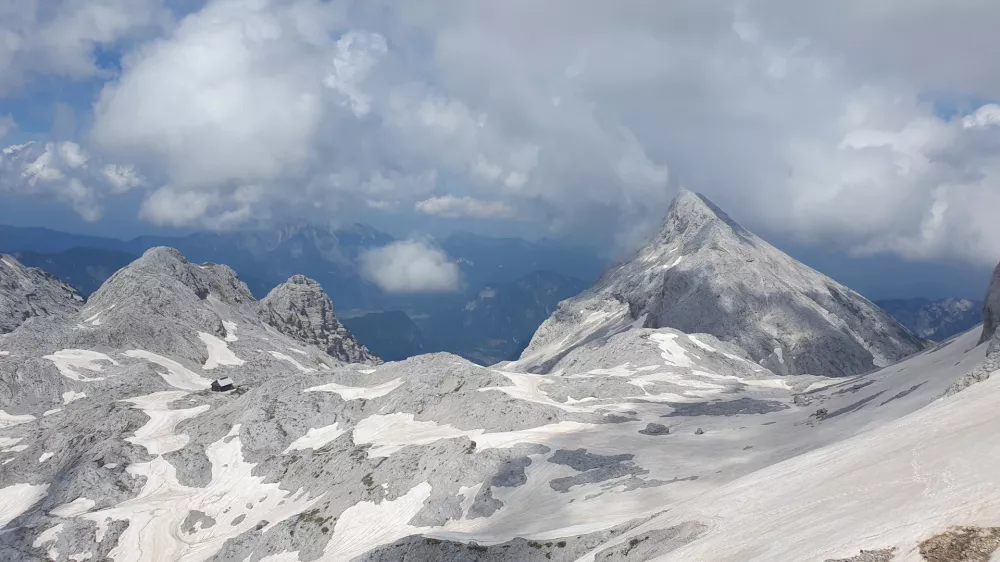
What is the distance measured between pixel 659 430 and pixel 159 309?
524 feet

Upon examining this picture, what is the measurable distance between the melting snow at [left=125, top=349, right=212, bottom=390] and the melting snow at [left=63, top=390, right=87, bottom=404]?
53.3 ft

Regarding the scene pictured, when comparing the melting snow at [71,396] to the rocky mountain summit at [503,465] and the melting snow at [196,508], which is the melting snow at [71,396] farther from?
the melting snow at [196,508]

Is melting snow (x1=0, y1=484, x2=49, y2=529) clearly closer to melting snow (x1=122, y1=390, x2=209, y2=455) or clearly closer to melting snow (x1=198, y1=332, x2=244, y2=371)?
melting snow (x1=122, y1=390, x2=209, y2=455)

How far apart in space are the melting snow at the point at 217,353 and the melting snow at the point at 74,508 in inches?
3498

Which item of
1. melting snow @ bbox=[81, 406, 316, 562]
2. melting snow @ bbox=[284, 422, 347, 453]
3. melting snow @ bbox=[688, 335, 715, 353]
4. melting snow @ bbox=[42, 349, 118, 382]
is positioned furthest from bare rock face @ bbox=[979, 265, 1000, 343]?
melting snow @ bbox=[42, 349, 118, 382]

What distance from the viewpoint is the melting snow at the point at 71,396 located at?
437 ft

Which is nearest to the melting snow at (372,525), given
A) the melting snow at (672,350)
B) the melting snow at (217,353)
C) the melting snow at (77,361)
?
the melting snow at (672,350)

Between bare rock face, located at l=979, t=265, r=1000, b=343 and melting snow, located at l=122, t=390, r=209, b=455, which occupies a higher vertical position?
melting snow, located at l=122, t=390, r=209, b=455

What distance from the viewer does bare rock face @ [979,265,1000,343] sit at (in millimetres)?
77375

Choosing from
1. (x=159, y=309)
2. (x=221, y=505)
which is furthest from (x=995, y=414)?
(x=159, y=309)

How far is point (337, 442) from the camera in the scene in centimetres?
9062

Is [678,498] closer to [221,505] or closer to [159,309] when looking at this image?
[221,505]

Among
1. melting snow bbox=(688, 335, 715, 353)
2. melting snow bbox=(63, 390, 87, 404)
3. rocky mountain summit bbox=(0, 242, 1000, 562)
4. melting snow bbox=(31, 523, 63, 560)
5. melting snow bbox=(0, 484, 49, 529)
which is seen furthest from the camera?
melting snow bbox=(688, 335, 715, 353)

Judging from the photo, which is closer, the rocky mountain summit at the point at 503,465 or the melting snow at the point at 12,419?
the rocky mountain summit at the point at 503,465
